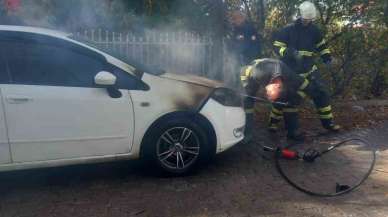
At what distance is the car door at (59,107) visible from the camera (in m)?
4.20

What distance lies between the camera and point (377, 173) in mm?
4957

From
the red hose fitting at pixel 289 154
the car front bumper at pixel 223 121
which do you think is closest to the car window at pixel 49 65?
the car front bumper at pixel 223 121

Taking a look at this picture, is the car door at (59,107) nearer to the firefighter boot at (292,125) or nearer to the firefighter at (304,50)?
the firefighter boot at (292,125)

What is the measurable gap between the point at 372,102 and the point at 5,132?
22.9ft

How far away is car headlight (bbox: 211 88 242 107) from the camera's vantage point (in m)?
4.93

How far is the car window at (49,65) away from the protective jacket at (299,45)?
9.75ft

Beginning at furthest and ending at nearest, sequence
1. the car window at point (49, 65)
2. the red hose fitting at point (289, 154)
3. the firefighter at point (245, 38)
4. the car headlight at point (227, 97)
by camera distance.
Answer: the firefighter at point (245, 38) → the red hose fitting at point (289, 154) → the car headlight at point (227, 97) → the car window at point (49, 65)

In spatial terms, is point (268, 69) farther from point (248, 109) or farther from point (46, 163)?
point (46, 163)

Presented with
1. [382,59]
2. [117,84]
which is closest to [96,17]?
[117,84]

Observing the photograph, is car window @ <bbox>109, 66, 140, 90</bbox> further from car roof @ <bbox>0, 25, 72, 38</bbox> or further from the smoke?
the smoke

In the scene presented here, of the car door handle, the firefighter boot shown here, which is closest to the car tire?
the car door handle

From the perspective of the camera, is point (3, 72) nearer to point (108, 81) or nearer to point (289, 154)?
point (108, 81)

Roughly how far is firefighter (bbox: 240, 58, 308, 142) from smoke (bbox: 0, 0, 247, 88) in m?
2.31

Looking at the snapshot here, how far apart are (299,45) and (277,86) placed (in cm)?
81
